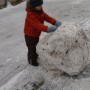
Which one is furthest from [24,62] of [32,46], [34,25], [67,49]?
[67,49]

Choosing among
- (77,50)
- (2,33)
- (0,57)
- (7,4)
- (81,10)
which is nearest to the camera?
(77,50)

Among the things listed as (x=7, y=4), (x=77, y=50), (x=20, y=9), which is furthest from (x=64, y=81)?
(x=7, y=4)

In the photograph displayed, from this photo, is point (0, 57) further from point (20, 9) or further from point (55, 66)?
point (20, 9)

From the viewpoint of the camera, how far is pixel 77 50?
12.3 feet

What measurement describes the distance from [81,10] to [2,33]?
2455mm

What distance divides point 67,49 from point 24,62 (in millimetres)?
1223

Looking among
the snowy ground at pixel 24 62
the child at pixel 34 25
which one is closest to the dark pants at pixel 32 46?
the child at pixel 34 25

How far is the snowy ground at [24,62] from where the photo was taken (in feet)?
12.7

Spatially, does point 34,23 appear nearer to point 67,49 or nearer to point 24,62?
point 67,49

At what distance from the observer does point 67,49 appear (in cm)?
372

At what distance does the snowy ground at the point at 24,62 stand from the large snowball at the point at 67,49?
7.9 inches

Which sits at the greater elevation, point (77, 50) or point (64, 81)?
point (77, 50)

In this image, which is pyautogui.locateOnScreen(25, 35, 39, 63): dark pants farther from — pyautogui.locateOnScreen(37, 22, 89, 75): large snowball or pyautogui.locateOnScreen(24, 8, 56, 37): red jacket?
pyautogui.locateOnScreen(37, 22, 89, 75): large snowball

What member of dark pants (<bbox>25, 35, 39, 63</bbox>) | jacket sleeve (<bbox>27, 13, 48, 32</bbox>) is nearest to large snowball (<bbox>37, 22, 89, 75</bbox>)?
jacket sleeve (<bbox>27, 13, 48, 32</bbox>)
